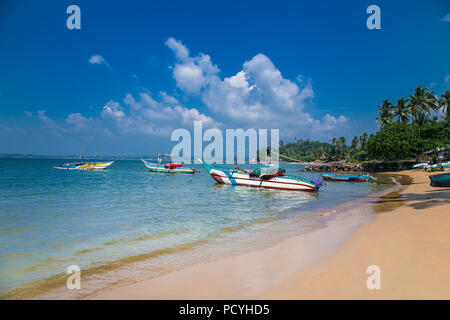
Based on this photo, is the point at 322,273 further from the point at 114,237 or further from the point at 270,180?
the point at 270,180

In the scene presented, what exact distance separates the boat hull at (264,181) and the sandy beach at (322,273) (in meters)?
19.5

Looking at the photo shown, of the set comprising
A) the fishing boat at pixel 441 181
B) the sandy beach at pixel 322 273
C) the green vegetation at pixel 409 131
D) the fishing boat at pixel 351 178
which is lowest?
the fishing boat at pixel 351 178

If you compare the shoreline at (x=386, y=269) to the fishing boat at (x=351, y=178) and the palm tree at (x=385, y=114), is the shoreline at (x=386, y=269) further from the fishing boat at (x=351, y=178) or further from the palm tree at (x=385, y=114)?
the palm tree at (x=385, y=114)

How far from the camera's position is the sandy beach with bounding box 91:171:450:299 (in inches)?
166

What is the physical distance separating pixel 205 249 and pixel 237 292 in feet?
11.3

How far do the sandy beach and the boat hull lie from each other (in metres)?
19.5

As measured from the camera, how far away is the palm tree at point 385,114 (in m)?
64.8

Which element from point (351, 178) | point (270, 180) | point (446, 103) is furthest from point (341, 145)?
point (270, 180)

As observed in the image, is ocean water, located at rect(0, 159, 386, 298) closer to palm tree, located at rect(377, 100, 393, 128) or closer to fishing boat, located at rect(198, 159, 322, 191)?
fishing boat, located at rect(198, 159, 322, 191)

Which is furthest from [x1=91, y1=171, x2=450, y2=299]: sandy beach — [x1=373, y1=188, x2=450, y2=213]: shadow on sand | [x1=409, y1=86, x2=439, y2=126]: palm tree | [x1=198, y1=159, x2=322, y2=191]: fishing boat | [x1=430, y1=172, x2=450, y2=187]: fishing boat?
[x1=409, y1=86, x2=439, y2=126]: palm tree

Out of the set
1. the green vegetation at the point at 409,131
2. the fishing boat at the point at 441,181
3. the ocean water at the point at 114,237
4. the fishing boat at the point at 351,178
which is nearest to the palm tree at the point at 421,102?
the green vegetation at the point at 409,131

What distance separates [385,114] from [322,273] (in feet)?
251
